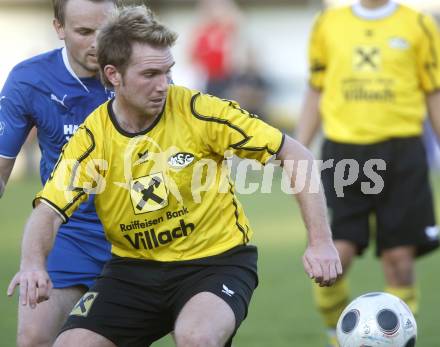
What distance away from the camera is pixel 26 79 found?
5418 millimetres

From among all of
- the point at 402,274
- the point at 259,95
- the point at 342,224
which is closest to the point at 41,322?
the point at 342,224

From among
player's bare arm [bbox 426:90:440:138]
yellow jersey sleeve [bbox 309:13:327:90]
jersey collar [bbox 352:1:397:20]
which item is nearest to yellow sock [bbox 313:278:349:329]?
player's bare arm [bbox 426:90:440:138]

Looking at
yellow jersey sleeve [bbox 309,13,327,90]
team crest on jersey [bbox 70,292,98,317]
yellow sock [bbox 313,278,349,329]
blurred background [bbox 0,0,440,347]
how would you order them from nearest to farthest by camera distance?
team crest on jersey [bbox 70,292,98,317] < yellow sock [bbox 313,278,349,329] < yellow jersey sleeve [bbox 309,13,327,90] < blurred background [bbox 0,0,440,347]

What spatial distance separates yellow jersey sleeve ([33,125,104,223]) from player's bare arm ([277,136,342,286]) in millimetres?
897

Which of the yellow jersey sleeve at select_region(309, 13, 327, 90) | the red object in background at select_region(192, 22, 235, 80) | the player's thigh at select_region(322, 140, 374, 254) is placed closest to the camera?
the player's thigh at select_region(322, 140, 374, 254)

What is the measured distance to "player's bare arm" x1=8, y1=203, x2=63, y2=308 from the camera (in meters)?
4.48

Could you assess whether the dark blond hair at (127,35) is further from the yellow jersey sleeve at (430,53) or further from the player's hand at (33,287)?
the yellow jersey sleeve at (430,53)

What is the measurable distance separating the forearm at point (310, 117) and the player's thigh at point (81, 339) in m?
3.20

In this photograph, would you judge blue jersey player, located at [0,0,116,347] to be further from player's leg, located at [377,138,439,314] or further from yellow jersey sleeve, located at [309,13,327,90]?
player's leg, located at [377,138,439,314]

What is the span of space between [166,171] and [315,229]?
78 centimetres

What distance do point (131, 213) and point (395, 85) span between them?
2967 mm

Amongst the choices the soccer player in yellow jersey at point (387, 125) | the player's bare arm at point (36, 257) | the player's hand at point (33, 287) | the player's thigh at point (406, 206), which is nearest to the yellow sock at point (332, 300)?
the soccer player in yellow jersey at point (387, 125)

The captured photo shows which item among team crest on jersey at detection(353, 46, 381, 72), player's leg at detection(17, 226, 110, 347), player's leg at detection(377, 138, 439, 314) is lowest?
player's leg at detection(377, 138, 439, 314)

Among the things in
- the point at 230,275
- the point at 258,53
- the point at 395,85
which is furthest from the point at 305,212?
the point at 258,53
